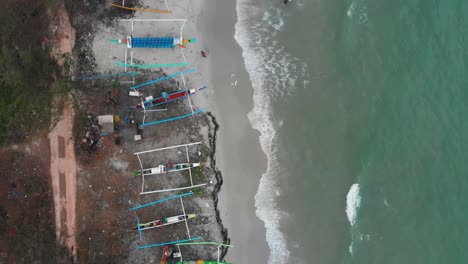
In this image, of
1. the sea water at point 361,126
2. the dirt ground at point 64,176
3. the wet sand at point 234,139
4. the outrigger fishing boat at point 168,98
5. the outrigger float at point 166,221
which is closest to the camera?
the dirt ground at point 64,176

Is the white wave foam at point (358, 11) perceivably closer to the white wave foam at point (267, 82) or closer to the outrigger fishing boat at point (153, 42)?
the white wave foam at point (267, 82)

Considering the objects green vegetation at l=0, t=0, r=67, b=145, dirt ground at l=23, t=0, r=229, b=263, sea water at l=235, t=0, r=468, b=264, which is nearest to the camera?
green vegetation at l=0, t=0, r=67, b=145

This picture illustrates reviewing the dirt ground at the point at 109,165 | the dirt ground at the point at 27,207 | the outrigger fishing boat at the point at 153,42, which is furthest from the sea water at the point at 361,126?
the dirt ground at the point at 27,207

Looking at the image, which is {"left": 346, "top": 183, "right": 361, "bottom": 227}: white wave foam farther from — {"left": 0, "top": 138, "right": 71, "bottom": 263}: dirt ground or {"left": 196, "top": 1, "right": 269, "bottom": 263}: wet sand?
{"left": 0, "top": 138, "right": 71, "bottom": 263}: dirt ground

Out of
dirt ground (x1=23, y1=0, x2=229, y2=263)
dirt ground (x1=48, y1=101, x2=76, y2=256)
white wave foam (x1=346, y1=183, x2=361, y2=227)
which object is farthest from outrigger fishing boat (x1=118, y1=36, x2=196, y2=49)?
white wave foam (x1=346, y1=183, x2=361, y2=227)

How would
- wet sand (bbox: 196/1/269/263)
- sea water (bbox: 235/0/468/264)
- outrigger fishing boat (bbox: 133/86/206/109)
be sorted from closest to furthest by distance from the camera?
sea water (bbox: 235/0/468/264)
outrigger fishing boat (bbox: 133/86/206/109)
wet sand (bbox: 196/1/269/263)

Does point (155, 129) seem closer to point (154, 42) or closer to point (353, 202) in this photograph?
point (154, 42)

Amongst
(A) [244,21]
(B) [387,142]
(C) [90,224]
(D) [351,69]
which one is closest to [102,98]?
(C) [90,224]
